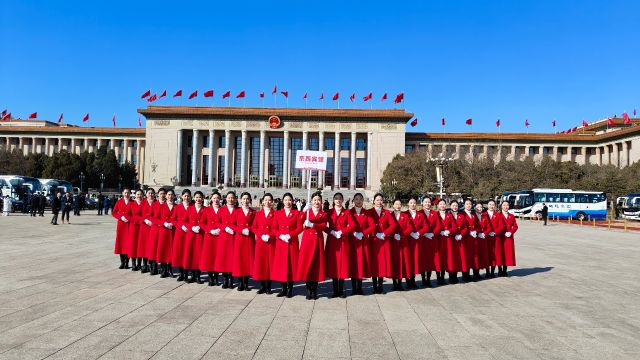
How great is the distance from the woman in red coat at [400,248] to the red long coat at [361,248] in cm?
53

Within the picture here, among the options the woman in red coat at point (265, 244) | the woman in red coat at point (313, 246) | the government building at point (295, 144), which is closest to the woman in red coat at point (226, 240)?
the woman in red coat at point (265, 244)

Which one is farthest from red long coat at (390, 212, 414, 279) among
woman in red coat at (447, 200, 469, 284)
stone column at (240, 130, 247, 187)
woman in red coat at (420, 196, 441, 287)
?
stone column at (240, 130, 247, 187)

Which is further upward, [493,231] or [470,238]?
[493,231]

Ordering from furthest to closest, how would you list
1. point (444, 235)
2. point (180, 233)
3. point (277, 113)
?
point (277, 113)
point (444, 235)
point (180, 233)

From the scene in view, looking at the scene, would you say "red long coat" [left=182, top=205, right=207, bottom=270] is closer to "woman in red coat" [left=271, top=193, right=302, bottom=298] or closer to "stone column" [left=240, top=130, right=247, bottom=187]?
"woman in red coat" [left=271, top=193, right=302, bottom=298]

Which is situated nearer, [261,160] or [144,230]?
[144,230]

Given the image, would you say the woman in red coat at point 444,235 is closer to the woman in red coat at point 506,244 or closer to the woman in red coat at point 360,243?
the woman in red coat at point 506,244

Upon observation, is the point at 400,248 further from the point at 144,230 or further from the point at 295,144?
the point at 295,144

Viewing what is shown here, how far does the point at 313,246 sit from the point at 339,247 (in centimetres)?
45

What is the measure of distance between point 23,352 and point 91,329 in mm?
791

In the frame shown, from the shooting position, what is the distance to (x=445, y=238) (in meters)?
8.07

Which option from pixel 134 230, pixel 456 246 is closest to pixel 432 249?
pixel 456 246

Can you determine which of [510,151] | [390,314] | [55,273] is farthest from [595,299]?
[510,151]

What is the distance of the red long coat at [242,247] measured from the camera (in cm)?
705
